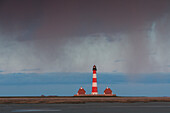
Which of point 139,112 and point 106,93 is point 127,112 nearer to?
point 139,112

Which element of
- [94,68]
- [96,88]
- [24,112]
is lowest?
[24,112]

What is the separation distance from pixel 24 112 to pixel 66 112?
4.03m

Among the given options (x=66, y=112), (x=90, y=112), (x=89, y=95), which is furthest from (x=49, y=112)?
(x=89, y=95)

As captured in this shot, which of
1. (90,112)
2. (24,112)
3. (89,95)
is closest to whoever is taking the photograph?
(90,112)

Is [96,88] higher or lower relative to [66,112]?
higher

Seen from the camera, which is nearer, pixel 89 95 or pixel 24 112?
pixel 24 112

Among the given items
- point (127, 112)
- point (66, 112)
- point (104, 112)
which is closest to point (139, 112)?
point (127, 112)

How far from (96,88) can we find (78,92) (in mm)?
4538

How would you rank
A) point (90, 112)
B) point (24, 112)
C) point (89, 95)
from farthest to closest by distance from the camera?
point (89, 95) → point (24, 112) → point (90, 112)

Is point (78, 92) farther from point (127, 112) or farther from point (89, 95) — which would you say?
point (127, 112)

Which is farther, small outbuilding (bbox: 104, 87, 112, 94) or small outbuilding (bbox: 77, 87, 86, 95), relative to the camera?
small outbuilding (bbox: 104, 87, 112, 94)

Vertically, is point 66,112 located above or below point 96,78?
below

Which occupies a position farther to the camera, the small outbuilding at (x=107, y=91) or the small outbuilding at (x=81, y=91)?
the small outbuilding at (x=107, y=91)

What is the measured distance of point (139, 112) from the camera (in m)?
22.6
